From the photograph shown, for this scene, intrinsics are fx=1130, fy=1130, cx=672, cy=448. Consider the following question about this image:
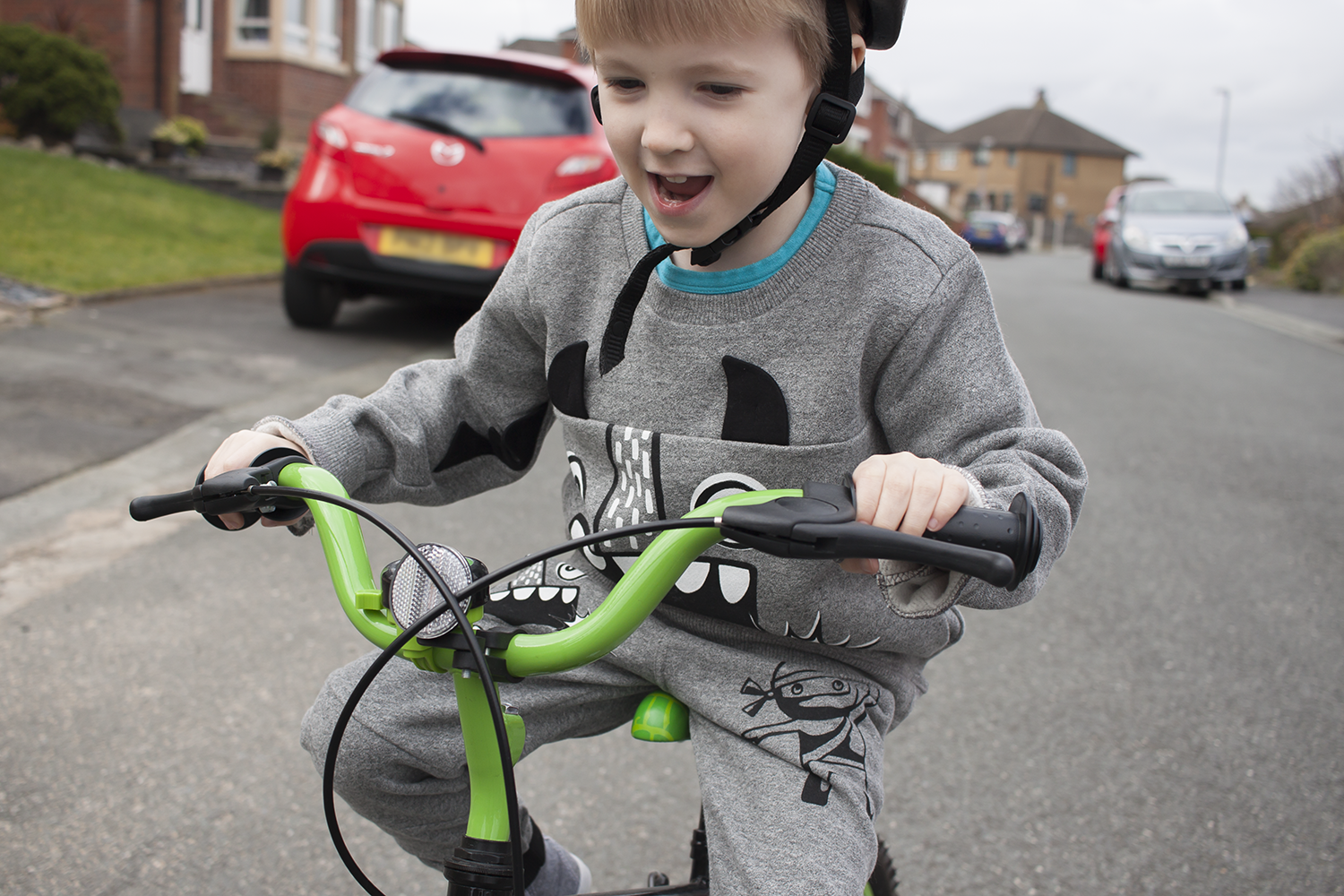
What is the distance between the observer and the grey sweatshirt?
1411mm

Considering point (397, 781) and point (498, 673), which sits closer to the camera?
point (498, 673)

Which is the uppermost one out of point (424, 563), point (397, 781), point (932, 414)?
point (932, 414)

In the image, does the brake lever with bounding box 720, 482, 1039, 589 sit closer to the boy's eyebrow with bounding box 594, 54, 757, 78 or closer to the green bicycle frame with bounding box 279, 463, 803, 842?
the green bicycle frame with bounding box 279, 463, 803, 842

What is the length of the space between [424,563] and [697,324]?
60cm

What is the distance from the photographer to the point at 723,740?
145 cm

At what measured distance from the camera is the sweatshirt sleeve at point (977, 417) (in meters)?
1.30

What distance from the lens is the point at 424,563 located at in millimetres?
1047

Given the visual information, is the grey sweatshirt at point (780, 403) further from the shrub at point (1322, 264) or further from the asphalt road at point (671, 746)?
the shrub at point (1322, 264)

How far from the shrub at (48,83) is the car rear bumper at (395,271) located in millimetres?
9225

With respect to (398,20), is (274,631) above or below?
below

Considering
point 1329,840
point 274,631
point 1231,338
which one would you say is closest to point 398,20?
point 1231,338

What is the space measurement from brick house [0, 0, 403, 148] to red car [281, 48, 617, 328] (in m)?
11.2

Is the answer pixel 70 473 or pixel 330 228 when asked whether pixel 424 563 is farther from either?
pixel 330 228

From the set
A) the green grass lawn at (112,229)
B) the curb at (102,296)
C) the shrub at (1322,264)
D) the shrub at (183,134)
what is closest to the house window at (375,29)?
the shrub at (183,134)
